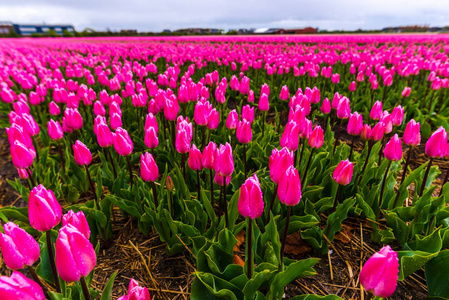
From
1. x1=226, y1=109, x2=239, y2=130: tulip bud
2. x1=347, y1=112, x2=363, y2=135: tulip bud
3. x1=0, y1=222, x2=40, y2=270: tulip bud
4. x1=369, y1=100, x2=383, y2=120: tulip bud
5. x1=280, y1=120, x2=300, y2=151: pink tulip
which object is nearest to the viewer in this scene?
x1=0, y1=222, x2=40, y2=270: tulip bud

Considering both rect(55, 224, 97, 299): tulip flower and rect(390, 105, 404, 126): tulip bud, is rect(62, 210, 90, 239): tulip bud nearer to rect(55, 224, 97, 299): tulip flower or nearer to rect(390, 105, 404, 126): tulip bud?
rect(55, 224, 97, 299): tulip flower

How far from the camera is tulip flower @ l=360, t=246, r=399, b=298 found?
1.04 metres

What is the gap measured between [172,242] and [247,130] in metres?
1.13

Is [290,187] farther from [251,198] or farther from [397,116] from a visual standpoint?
[397,116]

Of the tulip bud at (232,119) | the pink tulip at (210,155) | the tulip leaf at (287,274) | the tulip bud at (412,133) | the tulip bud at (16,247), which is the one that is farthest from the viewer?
the tulip bud at (232,119)

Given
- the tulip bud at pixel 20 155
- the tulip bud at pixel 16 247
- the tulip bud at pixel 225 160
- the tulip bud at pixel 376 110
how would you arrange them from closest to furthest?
the tulip bud at pixel 16 247, the tulip bud at pixel 225 160, the tulip bud at pixel 20 155, the tulip bud at pixel 376 110

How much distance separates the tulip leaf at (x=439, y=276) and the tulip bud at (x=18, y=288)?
2.18 m

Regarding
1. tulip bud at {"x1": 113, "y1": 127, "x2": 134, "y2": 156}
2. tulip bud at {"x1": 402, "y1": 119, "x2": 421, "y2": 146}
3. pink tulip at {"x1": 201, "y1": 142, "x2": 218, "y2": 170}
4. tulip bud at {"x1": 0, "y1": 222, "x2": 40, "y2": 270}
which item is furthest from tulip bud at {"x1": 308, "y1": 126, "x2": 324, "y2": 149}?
tulip bud at {"x1": 0, "y1": 222, "x2": 40, "y2": 270}

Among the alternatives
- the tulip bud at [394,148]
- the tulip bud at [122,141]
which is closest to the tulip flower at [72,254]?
the tulip bud at [122,141]

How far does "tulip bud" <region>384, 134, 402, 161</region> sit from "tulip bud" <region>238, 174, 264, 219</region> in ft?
4.49

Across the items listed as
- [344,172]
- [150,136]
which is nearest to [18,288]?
[150,136]

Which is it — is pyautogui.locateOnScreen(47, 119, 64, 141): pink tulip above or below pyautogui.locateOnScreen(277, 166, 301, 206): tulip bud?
below

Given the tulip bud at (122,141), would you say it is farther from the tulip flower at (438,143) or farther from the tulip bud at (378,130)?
the tulip flower at (438,143)

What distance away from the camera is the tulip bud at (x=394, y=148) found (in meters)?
2.10
